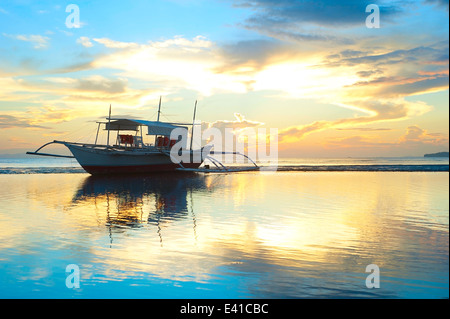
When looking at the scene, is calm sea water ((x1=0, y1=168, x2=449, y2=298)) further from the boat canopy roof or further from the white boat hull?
the boat canopy roof

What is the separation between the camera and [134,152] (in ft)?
171

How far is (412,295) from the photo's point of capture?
21.6ft

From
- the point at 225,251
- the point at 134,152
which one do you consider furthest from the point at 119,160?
the point at 225,251

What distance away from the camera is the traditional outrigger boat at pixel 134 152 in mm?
48844

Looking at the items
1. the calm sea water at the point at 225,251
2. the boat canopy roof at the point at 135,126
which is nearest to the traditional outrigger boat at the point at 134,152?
the boat canopy roof at the point at 135,126

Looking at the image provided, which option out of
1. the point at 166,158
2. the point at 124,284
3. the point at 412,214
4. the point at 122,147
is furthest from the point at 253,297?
the point at 166,158

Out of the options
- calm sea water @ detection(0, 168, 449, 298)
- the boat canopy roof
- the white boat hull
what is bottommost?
calm sea water @ detection(0, 168, 449, 298)

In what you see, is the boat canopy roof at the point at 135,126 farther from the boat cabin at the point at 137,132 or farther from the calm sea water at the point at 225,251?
the calm sea water at the point at 225,251

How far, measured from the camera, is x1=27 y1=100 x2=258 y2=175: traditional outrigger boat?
48.8m

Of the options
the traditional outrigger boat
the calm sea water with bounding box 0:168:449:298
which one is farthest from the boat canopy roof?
the calm sea water with bounding box 0:168:449:298

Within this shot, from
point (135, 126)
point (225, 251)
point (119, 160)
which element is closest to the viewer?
point (225, 251)

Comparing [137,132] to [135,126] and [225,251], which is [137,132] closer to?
[135,126]

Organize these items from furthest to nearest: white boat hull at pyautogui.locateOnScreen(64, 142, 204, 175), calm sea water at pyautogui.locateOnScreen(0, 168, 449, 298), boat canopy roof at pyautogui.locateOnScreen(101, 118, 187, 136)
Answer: boat canopy roof at pyautogui.locateOnScreen(101, 118, 187, 136) → white boat hull at pyautogui.locateOnScreen(64, 142, 204, 175) → calm sea water at pyautogui.locateOnScreen(0, 168, 449, 298)
